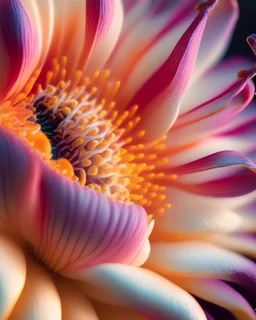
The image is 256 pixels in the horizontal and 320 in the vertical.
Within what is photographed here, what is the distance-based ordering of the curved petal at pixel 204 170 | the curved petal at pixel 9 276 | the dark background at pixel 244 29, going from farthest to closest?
the dark background at pixel 244 29
the curved petal at pixel 204 170
the curved petal at pixel 9 276

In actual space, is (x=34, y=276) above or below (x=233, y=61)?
below

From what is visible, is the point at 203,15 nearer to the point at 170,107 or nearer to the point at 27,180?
the point at 170,107

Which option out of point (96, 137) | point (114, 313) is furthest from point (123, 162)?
point (114, 313)

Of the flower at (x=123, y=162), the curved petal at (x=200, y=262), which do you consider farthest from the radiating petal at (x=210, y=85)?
the curved petal at (x=200, y=262)

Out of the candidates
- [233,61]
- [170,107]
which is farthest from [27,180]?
[233,61]

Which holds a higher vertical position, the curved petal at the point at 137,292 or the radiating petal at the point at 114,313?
the curved petal at the point at 137,292

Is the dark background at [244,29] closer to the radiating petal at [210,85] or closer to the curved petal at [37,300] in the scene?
the radiating petal at [210,85]

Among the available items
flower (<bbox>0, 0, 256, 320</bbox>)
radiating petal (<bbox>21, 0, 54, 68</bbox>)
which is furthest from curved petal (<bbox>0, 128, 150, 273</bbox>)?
radiating petal (<bbox>21, 0, 54, 68</bbox>)
